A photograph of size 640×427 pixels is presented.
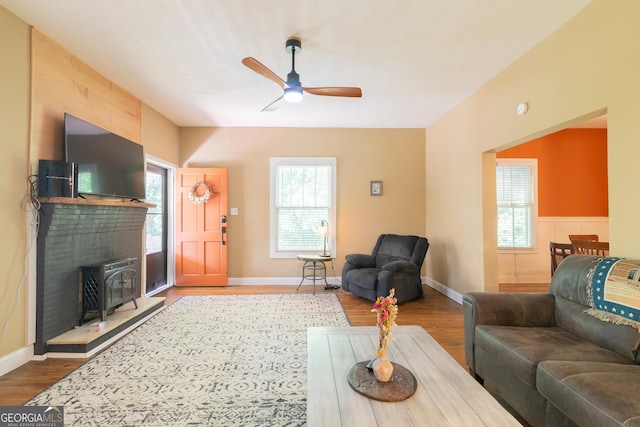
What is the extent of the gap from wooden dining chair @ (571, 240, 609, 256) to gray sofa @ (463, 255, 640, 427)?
1.21 metres

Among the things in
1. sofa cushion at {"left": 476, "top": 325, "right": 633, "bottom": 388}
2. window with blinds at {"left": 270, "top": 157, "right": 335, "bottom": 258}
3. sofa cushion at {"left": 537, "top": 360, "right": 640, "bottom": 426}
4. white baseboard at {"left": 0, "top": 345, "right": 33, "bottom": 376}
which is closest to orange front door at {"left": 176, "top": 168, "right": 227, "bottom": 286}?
window with blinds at {"left": 270, "top": 157, "right": 335, "bottom": 258}

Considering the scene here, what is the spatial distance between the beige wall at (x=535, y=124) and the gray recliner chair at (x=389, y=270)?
0.59 meters

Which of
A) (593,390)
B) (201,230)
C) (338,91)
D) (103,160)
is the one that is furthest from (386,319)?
(201,230)

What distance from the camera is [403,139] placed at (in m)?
5.29

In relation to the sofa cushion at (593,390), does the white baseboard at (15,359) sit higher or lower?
lower

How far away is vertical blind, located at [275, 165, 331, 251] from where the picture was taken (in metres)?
5.21

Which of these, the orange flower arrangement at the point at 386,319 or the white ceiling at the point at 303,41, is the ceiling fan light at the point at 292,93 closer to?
the white ceiling at the point at 303,41

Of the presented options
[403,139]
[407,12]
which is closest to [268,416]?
[407,12]

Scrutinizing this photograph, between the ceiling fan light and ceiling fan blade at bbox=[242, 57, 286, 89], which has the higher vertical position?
ceiling fan blade at bbox=[242, 57, 286, 89]

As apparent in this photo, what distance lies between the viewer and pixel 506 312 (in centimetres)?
210

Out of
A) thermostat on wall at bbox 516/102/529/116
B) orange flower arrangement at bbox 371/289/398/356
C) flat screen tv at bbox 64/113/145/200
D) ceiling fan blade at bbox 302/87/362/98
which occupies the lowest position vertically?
orange flower arrangement at bbox 371/289/398/356

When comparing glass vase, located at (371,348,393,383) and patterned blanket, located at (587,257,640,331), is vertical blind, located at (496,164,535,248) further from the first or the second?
Answer: glass vase, located at (371,348,393,383)

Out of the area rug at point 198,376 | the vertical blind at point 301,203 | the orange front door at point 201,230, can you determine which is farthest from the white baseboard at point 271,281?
the area rug at point 198,376

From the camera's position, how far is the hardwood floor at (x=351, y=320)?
6.85 ft
